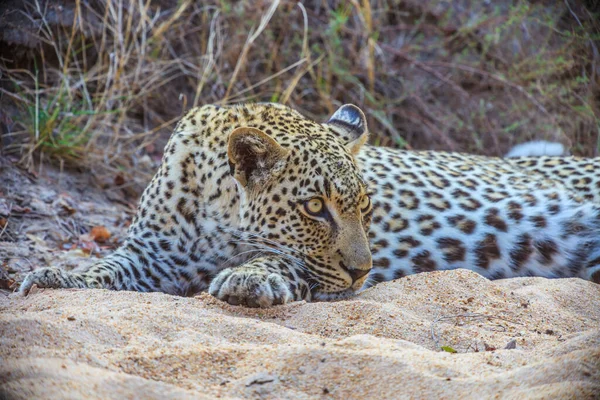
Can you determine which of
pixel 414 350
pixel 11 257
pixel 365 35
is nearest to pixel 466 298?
pixel 414 350

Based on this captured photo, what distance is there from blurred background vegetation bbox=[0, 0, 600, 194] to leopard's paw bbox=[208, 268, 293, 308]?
2.94m

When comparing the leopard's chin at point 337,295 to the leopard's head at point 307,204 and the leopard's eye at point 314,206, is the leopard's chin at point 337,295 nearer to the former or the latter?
the leopard's head at point 307,204

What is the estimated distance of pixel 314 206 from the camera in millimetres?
4793

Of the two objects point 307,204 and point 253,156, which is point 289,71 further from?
point 307,204

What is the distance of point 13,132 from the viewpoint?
7543 millimetres

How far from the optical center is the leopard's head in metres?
4.74

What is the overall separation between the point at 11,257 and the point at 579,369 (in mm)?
4363

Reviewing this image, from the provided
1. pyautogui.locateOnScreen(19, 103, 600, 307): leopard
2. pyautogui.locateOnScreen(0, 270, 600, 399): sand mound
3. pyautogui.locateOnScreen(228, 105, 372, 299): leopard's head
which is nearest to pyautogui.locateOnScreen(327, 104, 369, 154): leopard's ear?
pyautogui.locateOnScreen(19, 103, 600, 307): leopard

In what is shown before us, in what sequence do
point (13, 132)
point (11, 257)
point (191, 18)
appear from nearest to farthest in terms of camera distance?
point (11, 257), point (13, 132), point (191, 18)

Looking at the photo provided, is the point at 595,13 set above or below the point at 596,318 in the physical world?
above

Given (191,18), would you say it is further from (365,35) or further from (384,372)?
(384,372)

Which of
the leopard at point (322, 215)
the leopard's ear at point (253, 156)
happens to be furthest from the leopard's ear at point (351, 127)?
the leopard's ear at point (253, 156)

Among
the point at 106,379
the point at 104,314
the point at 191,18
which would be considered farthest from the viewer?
the point at 191,18

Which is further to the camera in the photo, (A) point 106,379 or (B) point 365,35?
(B) point 365,35
